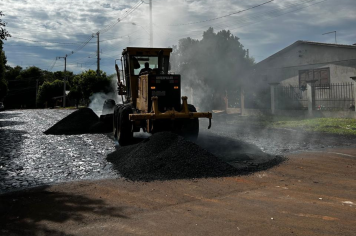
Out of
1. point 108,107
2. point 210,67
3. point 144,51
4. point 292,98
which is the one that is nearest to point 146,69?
point 144,51

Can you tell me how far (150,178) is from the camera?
234 inches

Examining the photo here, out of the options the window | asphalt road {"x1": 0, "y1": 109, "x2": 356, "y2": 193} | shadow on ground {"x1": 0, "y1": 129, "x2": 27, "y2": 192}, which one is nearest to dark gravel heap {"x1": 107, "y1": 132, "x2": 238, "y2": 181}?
asphalt road {"x1": 0, "y1": 109, "x2": 356, "y2": 193}

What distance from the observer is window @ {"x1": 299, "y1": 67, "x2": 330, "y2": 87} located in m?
20.5

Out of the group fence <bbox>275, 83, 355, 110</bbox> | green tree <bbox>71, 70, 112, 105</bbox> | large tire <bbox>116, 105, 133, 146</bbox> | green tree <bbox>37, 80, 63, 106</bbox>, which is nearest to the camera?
large tire <bbox>116, 105, 133, 146</bbox>

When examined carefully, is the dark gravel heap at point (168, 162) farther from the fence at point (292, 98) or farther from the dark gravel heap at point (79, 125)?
the fence at point (292, 98)

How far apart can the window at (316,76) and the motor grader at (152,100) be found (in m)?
13.7

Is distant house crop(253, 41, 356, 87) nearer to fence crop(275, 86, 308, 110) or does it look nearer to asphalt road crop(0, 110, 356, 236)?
fence crop(275, 86, 308, 110)

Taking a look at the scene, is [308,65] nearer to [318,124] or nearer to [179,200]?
[318,124]

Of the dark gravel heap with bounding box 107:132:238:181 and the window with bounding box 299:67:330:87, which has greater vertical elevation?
the window with bounding box 299:67:330:87

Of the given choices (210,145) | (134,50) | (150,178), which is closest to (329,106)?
(210,145)

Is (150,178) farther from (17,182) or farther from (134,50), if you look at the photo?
(134,50)

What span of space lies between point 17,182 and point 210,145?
5.31 meters

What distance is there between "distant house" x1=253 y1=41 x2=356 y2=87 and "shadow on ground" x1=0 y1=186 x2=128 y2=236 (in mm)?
18711

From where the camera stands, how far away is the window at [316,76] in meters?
20.5
